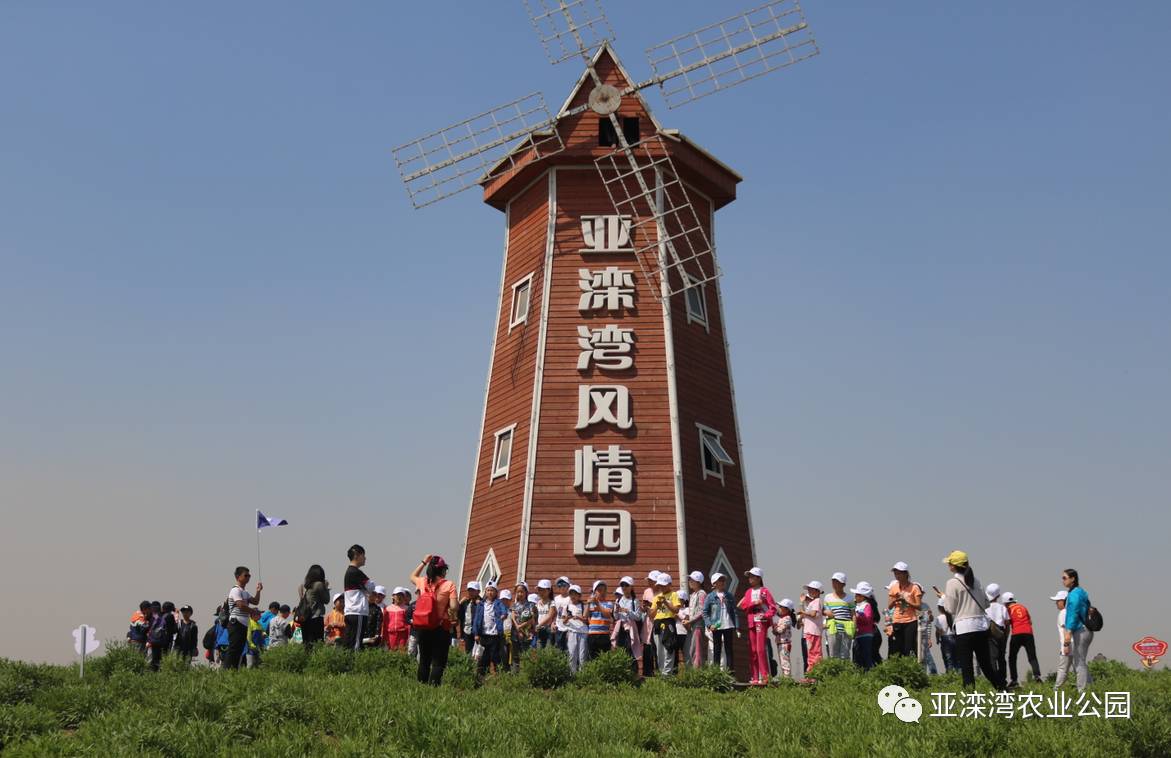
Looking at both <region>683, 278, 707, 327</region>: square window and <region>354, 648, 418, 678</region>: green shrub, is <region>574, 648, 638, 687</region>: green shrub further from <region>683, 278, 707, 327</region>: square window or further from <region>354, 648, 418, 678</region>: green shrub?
<region>683, 278, 707, 327</region>: square window

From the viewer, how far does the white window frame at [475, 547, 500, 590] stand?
26438 millimetres

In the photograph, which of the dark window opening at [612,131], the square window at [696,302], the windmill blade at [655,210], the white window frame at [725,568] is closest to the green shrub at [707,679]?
the white window frame at [725,568]

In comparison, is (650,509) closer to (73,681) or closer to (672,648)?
(672,648)

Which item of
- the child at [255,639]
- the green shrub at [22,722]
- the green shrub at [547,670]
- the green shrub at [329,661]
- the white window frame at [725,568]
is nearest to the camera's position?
the green shrub at [22,722]

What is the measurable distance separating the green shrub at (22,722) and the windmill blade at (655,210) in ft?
57.2

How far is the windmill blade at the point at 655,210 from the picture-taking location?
27.6m

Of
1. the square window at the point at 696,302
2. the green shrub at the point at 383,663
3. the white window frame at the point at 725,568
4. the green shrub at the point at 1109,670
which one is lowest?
the green shrub at the point at 1109,670

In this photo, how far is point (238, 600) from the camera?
1773 centimetres

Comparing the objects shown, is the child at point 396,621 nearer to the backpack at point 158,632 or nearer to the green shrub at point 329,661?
the green shrub at point 329,661

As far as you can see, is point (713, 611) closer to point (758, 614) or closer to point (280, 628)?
point (758, 614)

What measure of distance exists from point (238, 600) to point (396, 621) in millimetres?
2971

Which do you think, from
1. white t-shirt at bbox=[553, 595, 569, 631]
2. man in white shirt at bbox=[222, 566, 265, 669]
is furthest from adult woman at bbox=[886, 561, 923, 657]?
man in white shirt at bbox=[222, 566, 265, 669]

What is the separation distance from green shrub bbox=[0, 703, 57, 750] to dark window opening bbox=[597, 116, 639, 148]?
19631mm

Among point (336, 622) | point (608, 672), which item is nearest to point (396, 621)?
point (336, 622)
